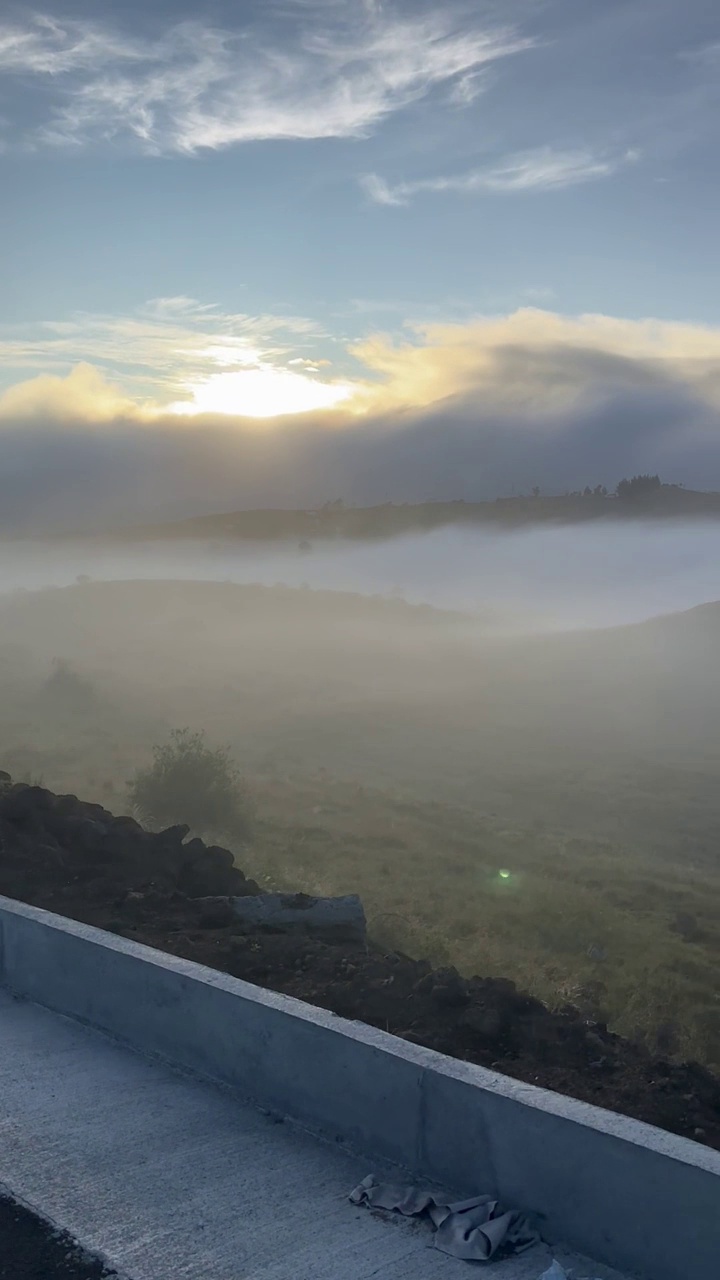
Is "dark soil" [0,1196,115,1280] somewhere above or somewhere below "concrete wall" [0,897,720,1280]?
below

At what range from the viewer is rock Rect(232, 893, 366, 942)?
32.0 feet

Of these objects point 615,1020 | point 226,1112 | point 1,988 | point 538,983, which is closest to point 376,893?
point 538,983

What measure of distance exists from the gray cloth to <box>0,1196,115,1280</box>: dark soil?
1031 millimetres

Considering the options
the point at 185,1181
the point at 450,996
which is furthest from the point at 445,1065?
the point at 450,996

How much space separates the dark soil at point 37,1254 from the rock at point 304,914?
466 cm

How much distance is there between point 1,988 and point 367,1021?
6.95ft

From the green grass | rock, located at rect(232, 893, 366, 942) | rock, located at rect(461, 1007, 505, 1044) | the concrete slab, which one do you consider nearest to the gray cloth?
the concrete slab

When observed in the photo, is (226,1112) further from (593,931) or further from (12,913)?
(593,931)

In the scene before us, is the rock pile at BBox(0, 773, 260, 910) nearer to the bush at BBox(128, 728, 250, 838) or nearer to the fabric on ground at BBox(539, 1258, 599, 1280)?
the fabric on ground at BBox(539, 1258, 599, 1280)

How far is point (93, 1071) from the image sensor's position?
5.64 m

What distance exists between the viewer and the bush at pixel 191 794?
2822 centimetres

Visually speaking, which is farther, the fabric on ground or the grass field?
the grass field

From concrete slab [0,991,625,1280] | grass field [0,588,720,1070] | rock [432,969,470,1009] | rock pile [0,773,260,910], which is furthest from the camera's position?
grass field [0,588,720,1070]

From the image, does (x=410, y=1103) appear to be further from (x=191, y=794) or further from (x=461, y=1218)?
(x=191, y=794)
